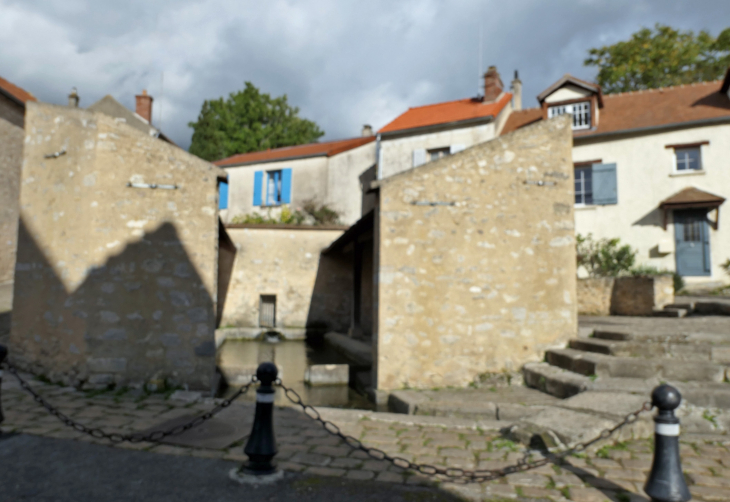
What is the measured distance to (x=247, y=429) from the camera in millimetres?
4098

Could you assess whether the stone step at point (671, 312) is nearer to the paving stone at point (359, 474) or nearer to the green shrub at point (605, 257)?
the green shrub at point (605, 257)

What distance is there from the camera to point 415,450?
Result: 3604 millimetres

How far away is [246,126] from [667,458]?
2849 centimetres

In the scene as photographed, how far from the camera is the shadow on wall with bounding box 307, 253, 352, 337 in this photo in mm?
14375

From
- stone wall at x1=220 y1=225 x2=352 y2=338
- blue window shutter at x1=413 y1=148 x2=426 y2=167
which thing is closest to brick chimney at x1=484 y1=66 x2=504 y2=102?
blue window shutter at x1=413 y1=148 x2=426 y2=167

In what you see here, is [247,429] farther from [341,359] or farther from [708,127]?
[708,127]

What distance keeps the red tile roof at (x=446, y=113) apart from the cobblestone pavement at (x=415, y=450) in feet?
43.7

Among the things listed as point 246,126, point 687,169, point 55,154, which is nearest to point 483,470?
point 55,154

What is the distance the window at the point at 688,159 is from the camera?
13.4 meters

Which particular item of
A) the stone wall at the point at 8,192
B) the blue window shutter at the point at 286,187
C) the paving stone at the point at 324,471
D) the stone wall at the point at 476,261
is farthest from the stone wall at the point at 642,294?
the stone wall at the point at 8,192

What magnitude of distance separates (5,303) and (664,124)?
17.2 m

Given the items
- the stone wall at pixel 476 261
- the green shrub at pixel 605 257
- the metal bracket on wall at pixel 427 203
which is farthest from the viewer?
the green shrub at pixel 605 257

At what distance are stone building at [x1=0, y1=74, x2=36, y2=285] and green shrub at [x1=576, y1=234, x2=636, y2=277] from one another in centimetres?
1606

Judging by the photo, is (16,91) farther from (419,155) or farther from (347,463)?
(347,463)
